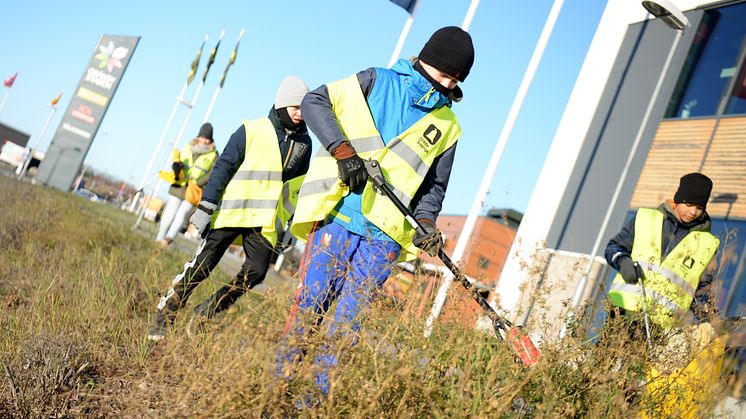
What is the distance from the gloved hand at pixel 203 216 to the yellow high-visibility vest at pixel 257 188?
0.08m

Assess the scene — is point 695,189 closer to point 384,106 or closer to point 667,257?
point 667,257

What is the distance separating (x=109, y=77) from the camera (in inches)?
898

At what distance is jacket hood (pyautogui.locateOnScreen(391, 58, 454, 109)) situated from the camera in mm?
3682

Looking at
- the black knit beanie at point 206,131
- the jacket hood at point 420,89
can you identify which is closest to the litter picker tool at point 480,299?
the jacket hood at point 420,89

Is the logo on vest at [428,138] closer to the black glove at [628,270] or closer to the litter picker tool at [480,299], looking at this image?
the litter picker tool at [480,299]

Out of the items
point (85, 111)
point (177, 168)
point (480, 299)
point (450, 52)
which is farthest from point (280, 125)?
point (85, 111)

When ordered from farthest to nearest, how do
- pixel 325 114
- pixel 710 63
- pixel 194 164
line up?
1. pixel 710 63
2. pixel 194 164
3. pixel 325 114

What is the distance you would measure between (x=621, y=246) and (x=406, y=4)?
385 inches

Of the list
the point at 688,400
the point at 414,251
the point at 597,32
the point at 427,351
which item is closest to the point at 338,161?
the point at 414,251

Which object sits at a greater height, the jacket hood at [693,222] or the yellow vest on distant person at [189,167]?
the jacket hood at [693,222]

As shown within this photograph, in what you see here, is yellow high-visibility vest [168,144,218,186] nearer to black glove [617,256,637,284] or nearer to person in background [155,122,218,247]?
person in background [155,122,218,247]

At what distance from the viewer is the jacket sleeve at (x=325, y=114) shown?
11.6 ft

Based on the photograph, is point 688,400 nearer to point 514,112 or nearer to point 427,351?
point 427,351

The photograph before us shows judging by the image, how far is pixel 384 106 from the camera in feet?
12.1
